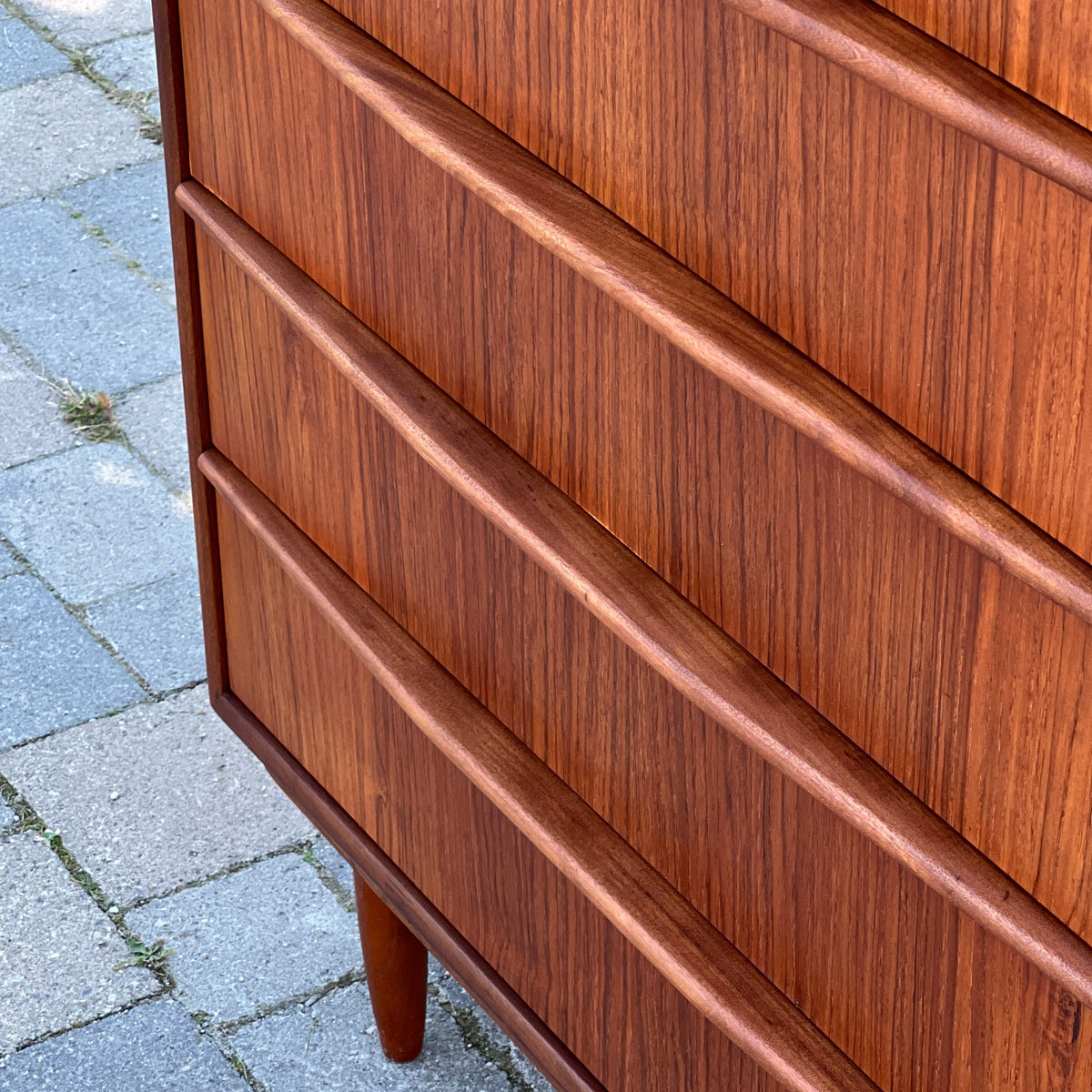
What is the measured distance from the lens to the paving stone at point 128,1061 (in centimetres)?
188

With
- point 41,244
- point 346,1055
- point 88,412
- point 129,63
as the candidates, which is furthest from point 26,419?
point 346,1055

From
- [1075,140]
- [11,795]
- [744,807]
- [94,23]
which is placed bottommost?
[11,795]

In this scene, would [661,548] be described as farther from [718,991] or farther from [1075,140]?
[1075,140]

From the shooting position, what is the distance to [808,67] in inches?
30.5

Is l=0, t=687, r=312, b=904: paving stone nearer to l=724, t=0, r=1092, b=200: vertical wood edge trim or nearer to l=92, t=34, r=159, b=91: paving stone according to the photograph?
l=724, t=0, r=1092, b=200: vertical wood edge trim

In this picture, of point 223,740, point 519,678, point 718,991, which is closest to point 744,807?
point 718,991

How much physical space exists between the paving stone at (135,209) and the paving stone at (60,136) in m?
0.04

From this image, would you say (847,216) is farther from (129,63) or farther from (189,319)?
(129,63)

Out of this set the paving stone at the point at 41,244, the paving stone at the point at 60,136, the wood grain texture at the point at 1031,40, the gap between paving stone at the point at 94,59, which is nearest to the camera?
the wood grain texture at the point at 1031,40

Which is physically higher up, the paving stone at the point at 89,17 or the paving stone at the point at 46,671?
the paving stone at the point at 89,17

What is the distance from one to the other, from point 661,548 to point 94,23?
3328 mm

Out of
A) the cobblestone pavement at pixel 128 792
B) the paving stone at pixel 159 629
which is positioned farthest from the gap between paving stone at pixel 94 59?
the paving stone at pixel 159 629

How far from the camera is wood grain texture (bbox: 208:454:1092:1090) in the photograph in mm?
908

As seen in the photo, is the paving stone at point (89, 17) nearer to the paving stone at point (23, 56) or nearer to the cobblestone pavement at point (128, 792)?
the paving stone at point (23, 56)
